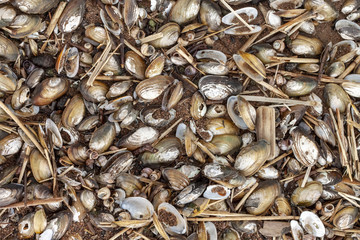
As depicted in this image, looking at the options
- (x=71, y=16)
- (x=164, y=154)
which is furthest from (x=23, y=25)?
(x=164, y=154)

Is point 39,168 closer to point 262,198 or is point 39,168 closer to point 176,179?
point 176,179

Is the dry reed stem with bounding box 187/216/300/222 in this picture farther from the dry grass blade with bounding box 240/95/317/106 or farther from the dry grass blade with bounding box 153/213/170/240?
the dry grass blade with bounding box 240/95/317/106

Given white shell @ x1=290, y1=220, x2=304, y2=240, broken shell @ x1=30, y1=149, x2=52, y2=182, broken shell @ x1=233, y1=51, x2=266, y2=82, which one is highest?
broken shell @ x1=233, y1=51, x2=266, y2=82

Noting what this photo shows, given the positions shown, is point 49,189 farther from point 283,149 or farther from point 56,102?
point 283,149

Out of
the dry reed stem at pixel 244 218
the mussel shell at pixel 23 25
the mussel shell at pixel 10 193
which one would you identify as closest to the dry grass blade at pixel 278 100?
the dry reed stem at pixel 244 218

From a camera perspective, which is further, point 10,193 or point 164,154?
point 164,154

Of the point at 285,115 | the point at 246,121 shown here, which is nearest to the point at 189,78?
the point at 246,121

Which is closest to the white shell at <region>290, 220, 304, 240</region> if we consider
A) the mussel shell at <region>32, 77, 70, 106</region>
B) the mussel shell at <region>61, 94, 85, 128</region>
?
the mussel shell at <region>61, 94, 85, 128</region>
